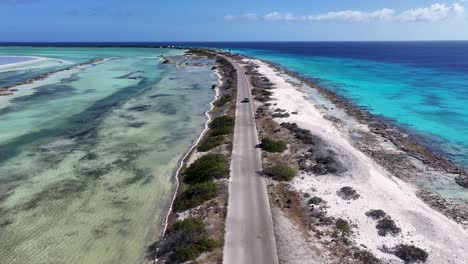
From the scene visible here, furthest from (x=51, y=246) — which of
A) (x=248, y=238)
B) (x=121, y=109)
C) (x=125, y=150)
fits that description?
(x=121, y=109)

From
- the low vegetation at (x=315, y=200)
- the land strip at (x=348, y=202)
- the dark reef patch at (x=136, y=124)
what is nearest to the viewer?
the land strip at (x=348, y=202)

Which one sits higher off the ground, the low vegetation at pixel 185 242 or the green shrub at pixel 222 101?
the green shrub at pixel 222 101

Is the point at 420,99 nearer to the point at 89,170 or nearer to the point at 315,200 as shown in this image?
the point at 315,200

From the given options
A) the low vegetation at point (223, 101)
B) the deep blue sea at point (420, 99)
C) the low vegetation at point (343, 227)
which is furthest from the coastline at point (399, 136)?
the low vegetation at point (223, 101)

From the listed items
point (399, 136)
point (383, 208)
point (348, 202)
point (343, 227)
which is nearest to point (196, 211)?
point (343, 227)

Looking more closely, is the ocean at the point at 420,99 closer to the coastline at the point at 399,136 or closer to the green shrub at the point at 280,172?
the coastline at the point at 399,136

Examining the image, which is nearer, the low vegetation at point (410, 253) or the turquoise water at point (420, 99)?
the low vegetation at point (410, 253)

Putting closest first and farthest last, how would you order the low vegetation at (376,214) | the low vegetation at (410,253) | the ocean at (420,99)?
the low vegetation at (410,253), the low vegetation at (376,214), the ocean at (420,99)
